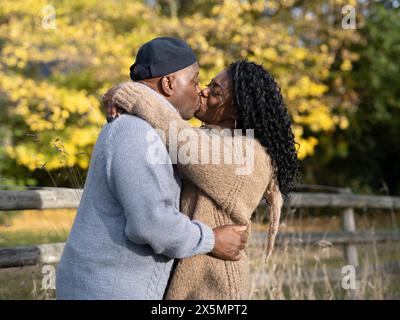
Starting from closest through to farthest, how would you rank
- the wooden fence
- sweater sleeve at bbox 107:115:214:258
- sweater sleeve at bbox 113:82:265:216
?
sweater sleeve at bbox 107:115:214:258
sweater sleeve at bbox 113:82:265:216
the wooden fence

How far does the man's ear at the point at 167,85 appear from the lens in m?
2.44

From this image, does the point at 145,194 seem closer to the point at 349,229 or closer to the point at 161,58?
the point at 161,58

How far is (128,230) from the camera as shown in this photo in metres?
2.19

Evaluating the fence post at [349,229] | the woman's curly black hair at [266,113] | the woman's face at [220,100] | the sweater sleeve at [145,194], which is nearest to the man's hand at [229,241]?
the sweater sleeve at [145,194]

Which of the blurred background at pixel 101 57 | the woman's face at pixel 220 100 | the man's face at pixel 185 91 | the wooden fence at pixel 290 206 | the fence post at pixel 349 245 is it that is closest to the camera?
the man's face at pixel 185 91

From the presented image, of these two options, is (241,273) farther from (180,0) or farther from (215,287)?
(180,0)

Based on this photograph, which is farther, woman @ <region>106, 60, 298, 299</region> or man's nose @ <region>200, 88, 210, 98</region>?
man's nose @ <region>200, 88, 210, 98</region>

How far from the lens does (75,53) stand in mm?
9969

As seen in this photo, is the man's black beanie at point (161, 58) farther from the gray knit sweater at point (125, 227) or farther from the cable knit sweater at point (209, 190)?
the gray knit sweater at point (125, 227)

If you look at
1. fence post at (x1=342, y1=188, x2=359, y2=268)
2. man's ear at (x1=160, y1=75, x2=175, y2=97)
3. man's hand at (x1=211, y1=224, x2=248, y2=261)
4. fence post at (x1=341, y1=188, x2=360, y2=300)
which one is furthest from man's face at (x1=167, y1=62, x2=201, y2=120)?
fence post at (x1=342, y1=188, x2=359, y2=268)

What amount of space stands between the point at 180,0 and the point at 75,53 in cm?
445

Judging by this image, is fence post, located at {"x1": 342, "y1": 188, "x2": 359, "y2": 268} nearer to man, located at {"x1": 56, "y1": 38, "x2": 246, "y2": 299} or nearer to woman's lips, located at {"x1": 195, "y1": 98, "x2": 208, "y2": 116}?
woman's lips, located at {"x1": 195, "y1": 98, "x2": 208, "y2": 116}

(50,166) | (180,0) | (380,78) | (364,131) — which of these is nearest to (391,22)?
(380,78)

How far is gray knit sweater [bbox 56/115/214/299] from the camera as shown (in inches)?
85.7
